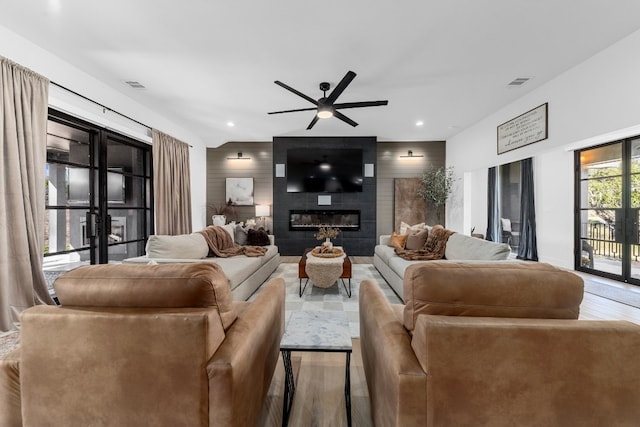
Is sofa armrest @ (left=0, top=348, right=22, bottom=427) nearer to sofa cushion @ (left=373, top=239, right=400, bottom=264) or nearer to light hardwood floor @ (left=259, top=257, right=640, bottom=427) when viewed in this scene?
light hardwood floor @ (left=259, top=257, right=640, bottom=427)

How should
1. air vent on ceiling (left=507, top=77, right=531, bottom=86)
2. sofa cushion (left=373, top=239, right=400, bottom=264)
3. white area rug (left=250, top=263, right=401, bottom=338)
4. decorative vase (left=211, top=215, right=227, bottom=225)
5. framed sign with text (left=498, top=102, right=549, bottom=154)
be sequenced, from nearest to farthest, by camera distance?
white area rug (left=250, top=263, right=401, bottom=338) → air vent on ceiling (left=507, top=77, right=531, bottom=86) → framed sign with text (left=498, top=102, right=549, bottom=154) → sofa cushion (left=373, top=239, right=400, bottom=264) → decorative vase (left=211, top=215, right=227, bottom=225)

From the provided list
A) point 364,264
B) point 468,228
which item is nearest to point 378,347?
point 364,264

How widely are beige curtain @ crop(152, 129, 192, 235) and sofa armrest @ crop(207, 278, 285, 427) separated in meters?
3.92

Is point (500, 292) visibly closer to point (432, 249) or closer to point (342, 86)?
point (342, 86)

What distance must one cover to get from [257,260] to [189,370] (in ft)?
8.92

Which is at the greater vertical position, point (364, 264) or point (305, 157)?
point (305, 157)

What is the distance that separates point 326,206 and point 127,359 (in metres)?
5.41

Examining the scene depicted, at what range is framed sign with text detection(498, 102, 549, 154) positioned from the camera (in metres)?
3.64

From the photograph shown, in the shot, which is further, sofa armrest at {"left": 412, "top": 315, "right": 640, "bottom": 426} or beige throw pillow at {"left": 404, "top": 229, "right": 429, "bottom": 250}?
beige throw pillow at {"left": 404, "top": 229, "right": 429, "bottom": 250}

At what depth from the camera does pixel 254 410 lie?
117 centimetres

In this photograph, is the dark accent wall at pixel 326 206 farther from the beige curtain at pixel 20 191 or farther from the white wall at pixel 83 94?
the beige curtain at pixel 20 191

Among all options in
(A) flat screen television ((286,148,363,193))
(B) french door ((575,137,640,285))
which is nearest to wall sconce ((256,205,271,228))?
(A) flat screen television ((286,148,363,193))

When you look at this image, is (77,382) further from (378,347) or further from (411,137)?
(411,137)

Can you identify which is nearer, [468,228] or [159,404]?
[159,404]
